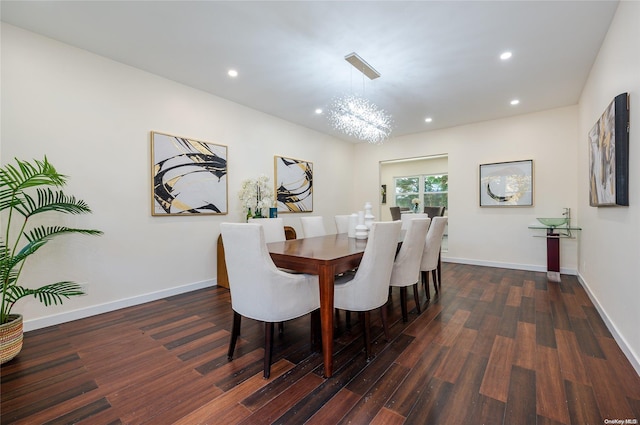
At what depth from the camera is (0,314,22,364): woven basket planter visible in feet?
6.42

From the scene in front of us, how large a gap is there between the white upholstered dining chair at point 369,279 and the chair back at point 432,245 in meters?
1.21

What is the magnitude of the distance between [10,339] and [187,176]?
2.21m

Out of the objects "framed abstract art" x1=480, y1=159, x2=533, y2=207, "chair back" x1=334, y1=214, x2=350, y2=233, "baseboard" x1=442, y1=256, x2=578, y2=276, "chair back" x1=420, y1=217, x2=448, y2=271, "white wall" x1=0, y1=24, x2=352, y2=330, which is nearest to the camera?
"white wall" x1=0, y1=24, x2=352, y2=330

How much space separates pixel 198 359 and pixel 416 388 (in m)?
1.56

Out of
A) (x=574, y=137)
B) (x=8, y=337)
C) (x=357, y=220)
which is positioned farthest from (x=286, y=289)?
(x=574, y=137)

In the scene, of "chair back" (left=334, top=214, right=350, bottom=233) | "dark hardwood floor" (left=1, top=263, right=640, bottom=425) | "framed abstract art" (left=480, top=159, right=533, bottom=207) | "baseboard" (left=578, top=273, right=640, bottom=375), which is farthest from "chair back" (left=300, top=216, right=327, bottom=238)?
"framed abstract art" (left=480, top=159, right=533, bottom=207)

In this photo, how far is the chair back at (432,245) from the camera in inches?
125

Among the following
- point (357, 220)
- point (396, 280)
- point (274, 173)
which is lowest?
point (396, 280)

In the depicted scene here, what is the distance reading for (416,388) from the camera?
170cm

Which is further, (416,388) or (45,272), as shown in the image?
(45,272)

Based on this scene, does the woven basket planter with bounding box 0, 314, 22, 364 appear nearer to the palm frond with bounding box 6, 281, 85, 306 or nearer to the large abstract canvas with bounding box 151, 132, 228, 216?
the palm frond with bounding box 6, 281, 85, 306

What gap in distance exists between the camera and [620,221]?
2.19 meters

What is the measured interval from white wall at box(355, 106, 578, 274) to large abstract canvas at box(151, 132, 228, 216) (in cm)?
413

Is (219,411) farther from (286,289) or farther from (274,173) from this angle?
(274,173)
